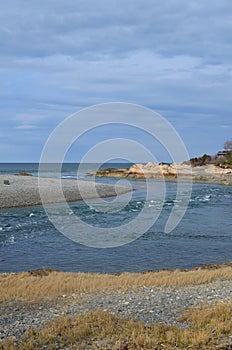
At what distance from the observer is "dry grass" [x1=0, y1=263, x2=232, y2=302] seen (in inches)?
421

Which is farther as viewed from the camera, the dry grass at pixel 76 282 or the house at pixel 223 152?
the house at pixel 223 152

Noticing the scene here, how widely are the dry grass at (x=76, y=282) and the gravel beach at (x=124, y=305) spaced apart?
47 cm

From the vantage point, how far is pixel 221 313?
8.12 metres

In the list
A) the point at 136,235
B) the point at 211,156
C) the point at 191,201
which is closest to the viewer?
the point at 136,235

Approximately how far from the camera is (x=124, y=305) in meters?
9.30

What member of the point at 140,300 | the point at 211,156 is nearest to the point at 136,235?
the point at 140,300

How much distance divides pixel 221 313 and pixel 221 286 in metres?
3.34

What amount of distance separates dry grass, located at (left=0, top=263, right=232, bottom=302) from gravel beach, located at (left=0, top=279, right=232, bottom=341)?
47cm

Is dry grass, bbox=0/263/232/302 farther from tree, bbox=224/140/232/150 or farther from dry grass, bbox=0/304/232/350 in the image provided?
tree, bbox=224/140/232/150

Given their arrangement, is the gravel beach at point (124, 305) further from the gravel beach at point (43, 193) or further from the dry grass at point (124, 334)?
the gravel beach at point (43, 193)

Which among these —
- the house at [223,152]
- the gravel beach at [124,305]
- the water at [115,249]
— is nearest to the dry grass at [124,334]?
the gravel beach at [124,305]

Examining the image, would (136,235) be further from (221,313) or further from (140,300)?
(221,313)

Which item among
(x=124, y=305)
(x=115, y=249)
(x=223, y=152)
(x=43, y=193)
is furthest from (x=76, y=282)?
(x=223, y=152)

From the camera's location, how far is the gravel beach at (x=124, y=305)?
8.20 m
